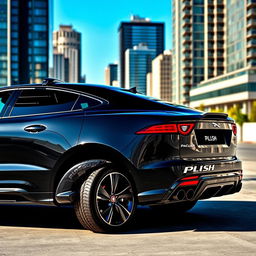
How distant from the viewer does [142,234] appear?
213 inches

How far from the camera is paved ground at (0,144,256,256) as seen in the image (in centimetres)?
466

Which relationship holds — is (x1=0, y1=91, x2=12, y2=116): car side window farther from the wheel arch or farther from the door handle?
the wheel arch

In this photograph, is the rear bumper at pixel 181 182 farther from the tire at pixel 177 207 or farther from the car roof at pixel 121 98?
the tire at pixel 177 207

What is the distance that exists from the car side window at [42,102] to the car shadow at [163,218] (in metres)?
1.29

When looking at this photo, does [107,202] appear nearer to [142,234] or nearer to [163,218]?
[142,234]

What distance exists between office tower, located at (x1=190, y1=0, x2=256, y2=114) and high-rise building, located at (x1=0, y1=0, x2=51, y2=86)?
4322 cm

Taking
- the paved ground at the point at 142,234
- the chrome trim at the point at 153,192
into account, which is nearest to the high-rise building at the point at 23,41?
the paved ground at the point at 142,234

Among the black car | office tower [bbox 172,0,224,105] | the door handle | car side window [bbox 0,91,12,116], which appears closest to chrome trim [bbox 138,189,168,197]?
the black car

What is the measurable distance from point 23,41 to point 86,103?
137894 millimetres

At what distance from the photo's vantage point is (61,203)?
541cm

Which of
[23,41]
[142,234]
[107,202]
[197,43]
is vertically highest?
[23,41]

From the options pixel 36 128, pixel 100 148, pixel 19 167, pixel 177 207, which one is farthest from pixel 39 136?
pixel 177 207

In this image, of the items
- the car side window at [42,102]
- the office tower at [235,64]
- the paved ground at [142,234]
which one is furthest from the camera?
the office tower at [235,64]

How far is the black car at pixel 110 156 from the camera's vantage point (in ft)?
17.2
